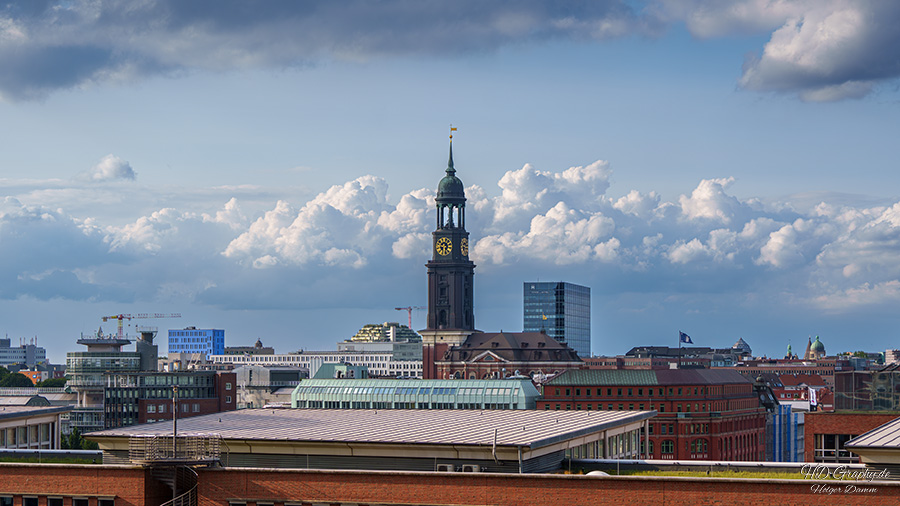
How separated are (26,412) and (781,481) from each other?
152 feet

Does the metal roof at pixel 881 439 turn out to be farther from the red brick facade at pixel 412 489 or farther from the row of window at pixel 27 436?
the row of window at pixel 27 436

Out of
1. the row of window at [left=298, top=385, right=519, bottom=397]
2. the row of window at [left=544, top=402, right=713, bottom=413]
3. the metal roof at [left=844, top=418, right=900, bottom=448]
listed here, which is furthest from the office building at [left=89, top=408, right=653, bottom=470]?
the row of window at [left=544, top=402, right=713, bottom=413]

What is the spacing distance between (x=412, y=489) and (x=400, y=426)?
11133 millimetres

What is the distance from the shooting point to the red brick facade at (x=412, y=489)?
45969mm

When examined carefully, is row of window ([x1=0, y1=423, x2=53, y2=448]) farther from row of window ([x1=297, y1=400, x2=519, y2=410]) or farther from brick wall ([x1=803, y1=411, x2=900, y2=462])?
row of window ([x1=297, y1=400, x2=519, y2=410])

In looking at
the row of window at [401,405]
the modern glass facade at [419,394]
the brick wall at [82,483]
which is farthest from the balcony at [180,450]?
the modern glass facade at [419,394]

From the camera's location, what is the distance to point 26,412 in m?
75.8

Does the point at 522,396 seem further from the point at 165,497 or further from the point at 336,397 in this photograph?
the point at 165,497

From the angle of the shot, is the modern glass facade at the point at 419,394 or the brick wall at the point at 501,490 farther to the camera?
the modern glass facade at the point at 419,394

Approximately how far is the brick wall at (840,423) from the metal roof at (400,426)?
40.1 feet

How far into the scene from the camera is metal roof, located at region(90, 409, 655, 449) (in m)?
55.8

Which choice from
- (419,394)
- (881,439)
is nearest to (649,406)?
(419,394)

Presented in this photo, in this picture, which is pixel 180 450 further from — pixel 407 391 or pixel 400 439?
pixel 407 391

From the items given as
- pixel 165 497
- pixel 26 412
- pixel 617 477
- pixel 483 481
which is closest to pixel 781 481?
pixel 617 477
